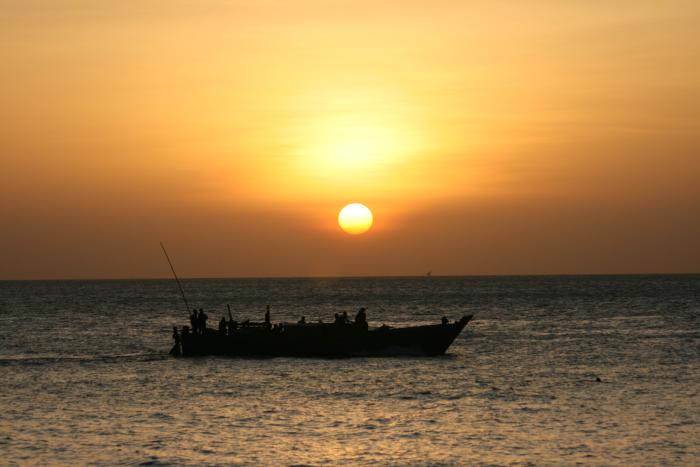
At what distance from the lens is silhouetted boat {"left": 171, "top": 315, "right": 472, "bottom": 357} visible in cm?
5434

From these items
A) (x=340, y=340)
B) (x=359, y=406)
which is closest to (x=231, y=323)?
(x=340, y=340)

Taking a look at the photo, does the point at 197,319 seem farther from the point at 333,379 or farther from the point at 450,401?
the point at 450,401

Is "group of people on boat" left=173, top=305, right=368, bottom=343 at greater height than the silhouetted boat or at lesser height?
greater

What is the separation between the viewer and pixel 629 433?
30.1 metres

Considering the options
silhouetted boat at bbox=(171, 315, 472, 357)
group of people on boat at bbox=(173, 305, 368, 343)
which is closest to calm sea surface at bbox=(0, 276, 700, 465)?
silhouetted boat at bbox=(171, 315, 472, 357)

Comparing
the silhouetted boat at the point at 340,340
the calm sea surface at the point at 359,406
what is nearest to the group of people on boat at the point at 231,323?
the silhouetted boat at the point at 340,340

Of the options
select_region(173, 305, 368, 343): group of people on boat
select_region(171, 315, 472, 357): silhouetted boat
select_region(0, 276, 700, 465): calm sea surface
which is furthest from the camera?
select_region(173, 305, 368, 343): group of people on boat

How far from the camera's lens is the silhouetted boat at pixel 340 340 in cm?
5434

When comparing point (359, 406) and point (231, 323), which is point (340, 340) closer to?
point (231, 323)

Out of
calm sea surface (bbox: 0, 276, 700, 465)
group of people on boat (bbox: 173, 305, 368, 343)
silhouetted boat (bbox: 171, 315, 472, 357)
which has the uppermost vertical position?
group of people on boat (bbox: 173, 305, 368, 343)

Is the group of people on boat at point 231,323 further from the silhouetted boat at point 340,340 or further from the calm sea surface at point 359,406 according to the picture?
the calm sea surface at point 359,406

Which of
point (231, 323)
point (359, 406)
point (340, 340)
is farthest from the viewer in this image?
point (231, 323)

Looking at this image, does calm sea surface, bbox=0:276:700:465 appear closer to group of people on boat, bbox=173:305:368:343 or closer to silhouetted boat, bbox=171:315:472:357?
silhouetted boat, bbox=171:315:472:357

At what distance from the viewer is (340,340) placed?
5419 cm
